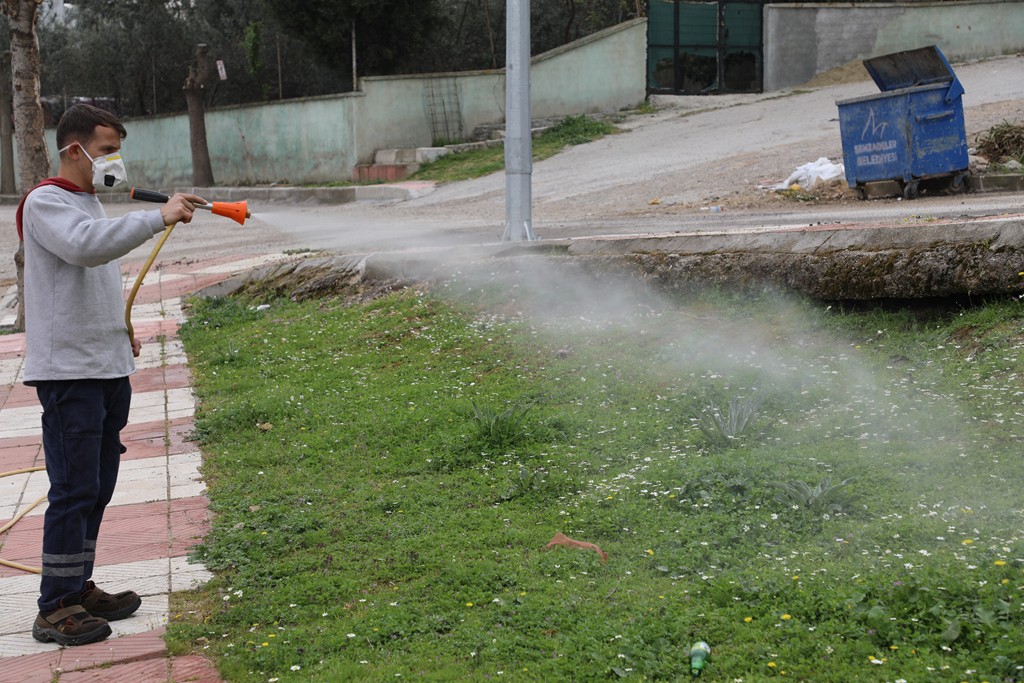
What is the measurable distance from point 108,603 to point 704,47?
83.8ft

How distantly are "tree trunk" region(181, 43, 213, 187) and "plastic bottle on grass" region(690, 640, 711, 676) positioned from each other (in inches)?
1024

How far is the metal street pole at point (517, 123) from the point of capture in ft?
33.7

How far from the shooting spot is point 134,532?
195 inches

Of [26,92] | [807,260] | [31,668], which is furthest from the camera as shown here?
[26,92]

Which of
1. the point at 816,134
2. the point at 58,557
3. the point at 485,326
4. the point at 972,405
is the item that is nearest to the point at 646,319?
the point at 485,326

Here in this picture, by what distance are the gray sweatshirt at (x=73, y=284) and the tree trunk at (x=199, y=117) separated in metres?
24.4

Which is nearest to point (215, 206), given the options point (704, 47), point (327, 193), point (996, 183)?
point (996, 183)

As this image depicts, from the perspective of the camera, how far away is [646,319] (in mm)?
7219

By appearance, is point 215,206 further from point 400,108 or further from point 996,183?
point 400,108

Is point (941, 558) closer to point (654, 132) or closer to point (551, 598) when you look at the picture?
point (551, 598)

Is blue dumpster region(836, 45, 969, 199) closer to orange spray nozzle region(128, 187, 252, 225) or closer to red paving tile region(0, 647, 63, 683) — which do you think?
orange spray nozzle region(128, 187, 252, 225)

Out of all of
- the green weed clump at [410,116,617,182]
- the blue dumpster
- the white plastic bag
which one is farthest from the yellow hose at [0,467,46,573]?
the green weed clump at [410,116,617,182]

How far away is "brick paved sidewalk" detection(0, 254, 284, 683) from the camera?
3.66 metres

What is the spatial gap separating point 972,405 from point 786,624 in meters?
2.24
